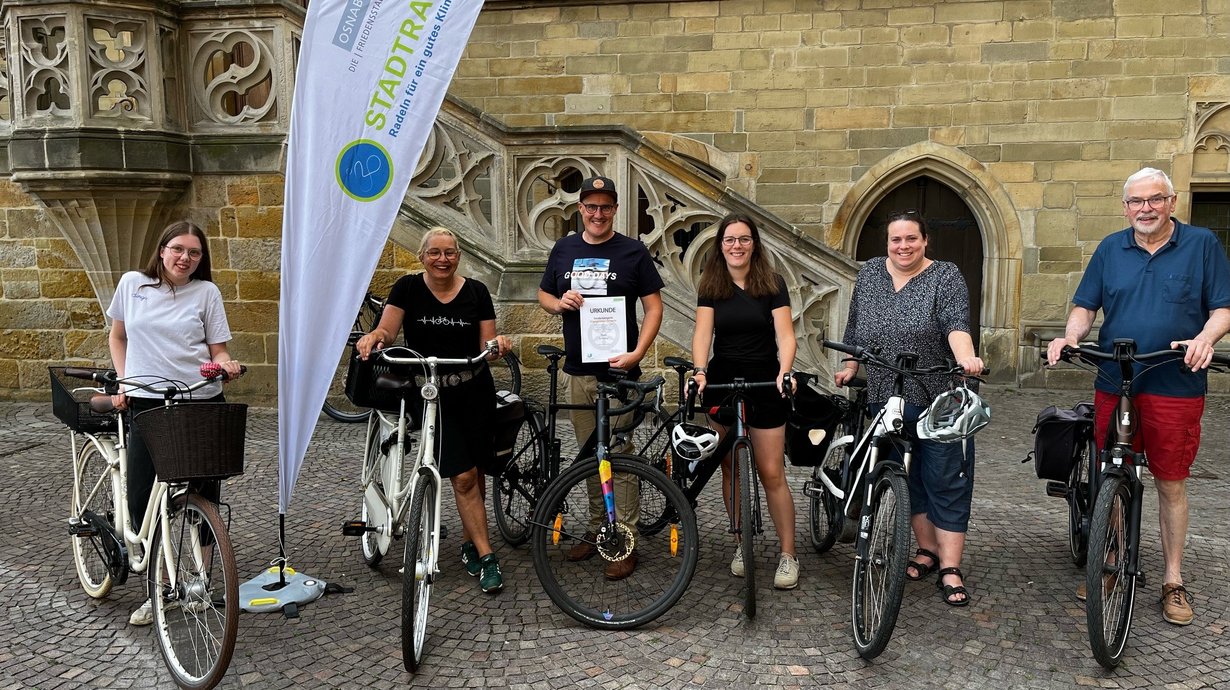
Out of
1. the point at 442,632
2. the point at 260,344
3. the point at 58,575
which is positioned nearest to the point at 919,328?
the point at 442,632

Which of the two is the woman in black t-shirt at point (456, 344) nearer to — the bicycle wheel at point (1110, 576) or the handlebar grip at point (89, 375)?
the handlebar grip at point (89, 375)

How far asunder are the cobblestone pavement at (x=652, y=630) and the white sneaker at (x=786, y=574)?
56mm

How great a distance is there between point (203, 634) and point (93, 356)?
5420 mm

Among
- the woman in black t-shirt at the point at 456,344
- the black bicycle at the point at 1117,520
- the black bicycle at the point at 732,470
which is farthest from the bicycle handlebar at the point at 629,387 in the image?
the black bicycle at the point at 1117,520

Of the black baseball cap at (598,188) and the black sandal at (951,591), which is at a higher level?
the black baseball cap at (598,188)

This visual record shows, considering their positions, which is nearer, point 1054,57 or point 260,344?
point 260,344

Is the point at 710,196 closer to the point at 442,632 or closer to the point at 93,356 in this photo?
the point at 442,632

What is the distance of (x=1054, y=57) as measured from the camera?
945 centimetres

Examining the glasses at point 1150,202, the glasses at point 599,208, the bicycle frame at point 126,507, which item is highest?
the glasses at point 1150,202

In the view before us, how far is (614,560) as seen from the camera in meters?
3.98

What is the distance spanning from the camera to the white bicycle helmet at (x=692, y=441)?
13.0 ft

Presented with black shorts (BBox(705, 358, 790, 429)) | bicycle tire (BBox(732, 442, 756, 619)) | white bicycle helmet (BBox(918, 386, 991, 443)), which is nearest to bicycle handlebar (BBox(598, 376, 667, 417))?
black shorts (BBox(705, 358, 790, 429))

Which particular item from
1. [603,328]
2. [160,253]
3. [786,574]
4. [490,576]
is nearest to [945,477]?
[786,574]

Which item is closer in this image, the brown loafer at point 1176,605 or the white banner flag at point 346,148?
the white banner flag at point 346,148
